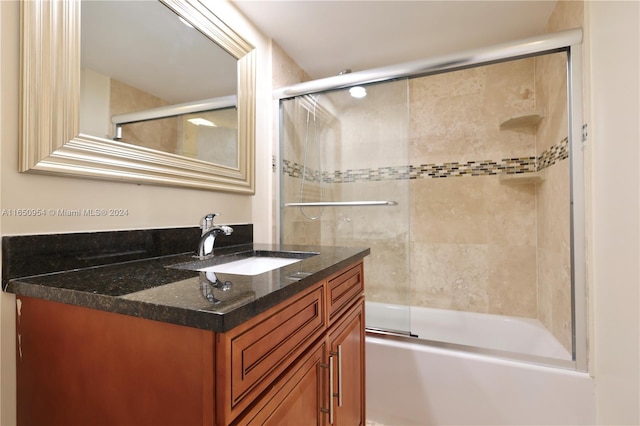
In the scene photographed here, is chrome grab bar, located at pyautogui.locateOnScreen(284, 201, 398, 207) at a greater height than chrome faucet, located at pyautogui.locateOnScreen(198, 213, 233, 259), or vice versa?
chrome grab bar, located at pyautogui.locateOnScreen(284, 201, 398, 207)

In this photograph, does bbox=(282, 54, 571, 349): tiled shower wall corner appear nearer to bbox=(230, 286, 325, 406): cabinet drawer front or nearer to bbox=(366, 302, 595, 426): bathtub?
bbox=(366, 302, 595, 426): bathtub

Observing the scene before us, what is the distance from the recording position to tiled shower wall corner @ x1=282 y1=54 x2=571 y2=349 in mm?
1960

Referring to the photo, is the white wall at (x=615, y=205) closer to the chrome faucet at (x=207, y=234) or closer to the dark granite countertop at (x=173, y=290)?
the dark granite countertop at (x=173, y=290)

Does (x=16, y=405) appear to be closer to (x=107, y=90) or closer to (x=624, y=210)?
(x=107, y=90)

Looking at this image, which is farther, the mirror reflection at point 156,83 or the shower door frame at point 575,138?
the shower door frame at point 575,138

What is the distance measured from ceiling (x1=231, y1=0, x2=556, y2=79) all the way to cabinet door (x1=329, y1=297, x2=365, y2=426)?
5.05ft

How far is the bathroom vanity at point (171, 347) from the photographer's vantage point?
0.48 m

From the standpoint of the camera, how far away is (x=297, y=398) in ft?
2.33

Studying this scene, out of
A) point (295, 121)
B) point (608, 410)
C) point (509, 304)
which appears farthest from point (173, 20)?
point (509, 304)

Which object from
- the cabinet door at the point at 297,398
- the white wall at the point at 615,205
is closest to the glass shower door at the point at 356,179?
the white wall at the point at 615,205

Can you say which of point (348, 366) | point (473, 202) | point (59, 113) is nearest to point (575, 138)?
point (473, 202)

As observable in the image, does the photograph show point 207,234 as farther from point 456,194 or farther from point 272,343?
point 456,194

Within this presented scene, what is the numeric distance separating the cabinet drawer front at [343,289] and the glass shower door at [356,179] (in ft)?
2.47

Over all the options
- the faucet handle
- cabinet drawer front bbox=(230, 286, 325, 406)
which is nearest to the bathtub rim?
cabinet drawer front bbox=(230, 286, 325, 406)
